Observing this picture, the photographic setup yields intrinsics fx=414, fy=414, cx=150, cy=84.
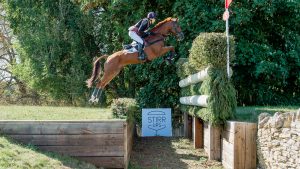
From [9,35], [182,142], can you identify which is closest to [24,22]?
[9,35]

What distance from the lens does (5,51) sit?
21.7 m

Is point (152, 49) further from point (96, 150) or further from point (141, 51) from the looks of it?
point (96, 150)

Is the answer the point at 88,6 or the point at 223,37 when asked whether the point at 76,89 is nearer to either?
the point at 88,6

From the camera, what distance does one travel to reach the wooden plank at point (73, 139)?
6.33 m

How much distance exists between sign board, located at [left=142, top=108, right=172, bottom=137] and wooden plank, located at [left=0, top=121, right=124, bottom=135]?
16.4 feet

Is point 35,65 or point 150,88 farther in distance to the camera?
point 35,65

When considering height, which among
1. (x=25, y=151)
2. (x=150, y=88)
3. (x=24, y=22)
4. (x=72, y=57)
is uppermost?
(x=24, y=22)

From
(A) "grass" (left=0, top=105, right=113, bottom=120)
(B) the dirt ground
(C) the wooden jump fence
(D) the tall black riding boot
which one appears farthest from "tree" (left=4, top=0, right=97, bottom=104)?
(C) the wooden jump fence

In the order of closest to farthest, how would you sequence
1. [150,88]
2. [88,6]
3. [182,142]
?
[182,142] < [150,88] < [88,6]

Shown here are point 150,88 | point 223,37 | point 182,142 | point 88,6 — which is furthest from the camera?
point 88,6

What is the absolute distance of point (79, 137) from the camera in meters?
6.36

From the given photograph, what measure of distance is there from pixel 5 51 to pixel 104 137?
1702 cm

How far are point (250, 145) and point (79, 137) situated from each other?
2.56 m

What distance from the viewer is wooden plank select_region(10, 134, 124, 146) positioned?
633 centimetres
